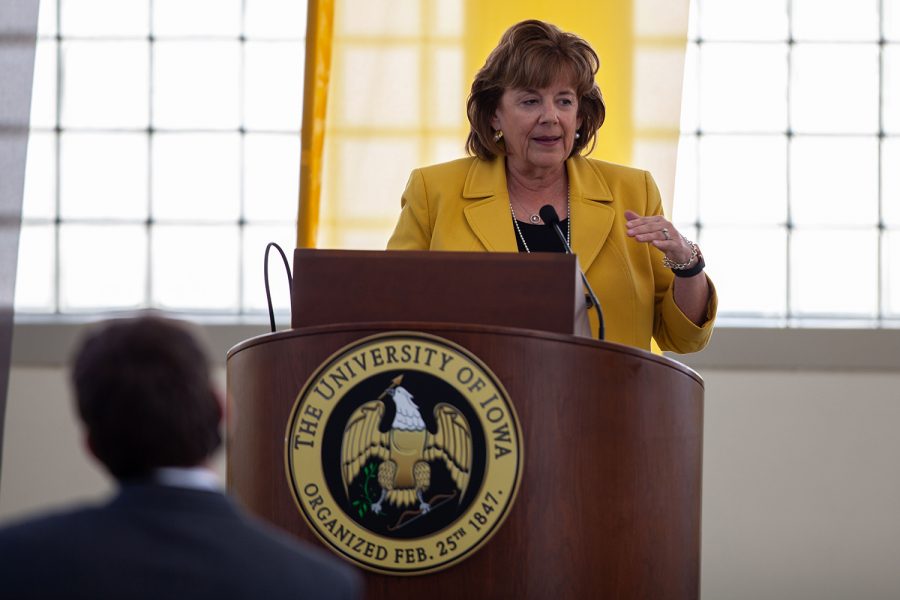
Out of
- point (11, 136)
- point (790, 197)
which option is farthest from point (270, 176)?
Result: point (790, 197)

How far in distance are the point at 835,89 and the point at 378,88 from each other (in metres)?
1.68

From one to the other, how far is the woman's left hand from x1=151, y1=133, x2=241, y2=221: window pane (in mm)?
2921

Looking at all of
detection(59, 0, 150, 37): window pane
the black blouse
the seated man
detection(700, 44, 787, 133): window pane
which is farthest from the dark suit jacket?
detection(59, 0, 150, 37): window pane

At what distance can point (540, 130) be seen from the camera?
3.04 meters

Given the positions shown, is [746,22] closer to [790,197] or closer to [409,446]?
[790,197]

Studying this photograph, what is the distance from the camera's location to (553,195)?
3152 mm

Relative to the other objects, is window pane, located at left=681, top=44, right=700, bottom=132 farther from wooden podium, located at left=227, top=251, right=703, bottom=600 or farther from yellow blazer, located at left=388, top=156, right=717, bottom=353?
wooden podium, located at left=227, top=251, right=703, bottom=600

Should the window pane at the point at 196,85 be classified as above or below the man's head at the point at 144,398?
above

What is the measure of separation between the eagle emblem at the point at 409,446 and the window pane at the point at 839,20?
11.9 feet

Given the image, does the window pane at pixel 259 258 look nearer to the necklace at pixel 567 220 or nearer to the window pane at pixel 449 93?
the window pane at pixel 449 93

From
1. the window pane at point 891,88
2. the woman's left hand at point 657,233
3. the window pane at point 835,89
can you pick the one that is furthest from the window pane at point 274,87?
the woman's left hand at point 657,233

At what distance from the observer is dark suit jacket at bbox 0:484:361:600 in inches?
47.4

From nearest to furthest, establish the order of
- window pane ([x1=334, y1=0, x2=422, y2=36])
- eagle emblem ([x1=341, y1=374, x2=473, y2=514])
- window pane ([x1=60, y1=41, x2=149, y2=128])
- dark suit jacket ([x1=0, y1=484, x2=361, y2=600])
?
dark suit jacket ([x1=0, y1=484, x2=361, y2=600])
eagle emblem ([x1=341, y1=374, x2=473, y2=514])
window pane ([x1=334, y1=0, x2=422, y2=36])
window pane ([x1=60, y1=41, x2=149, y2=128])

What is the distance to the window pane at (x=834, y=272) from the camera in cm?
528
